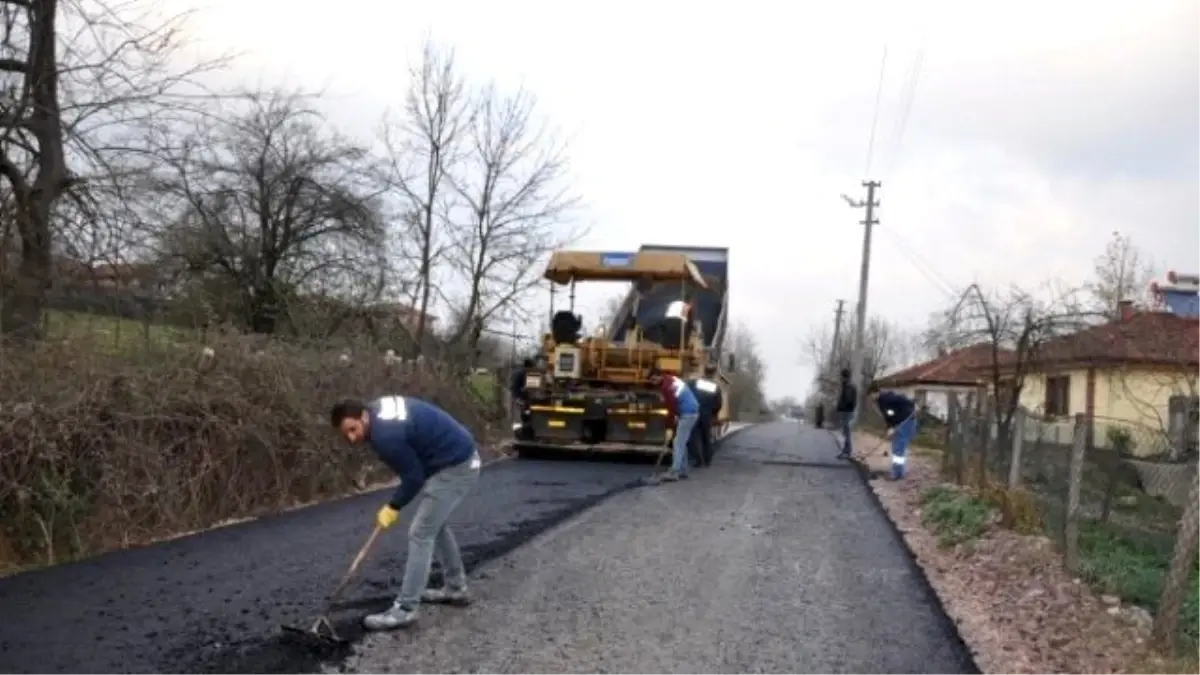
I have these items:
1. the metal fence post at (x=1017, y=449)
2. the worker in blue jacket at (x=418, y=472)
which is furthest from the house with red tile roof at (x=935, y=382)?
the worker in blue jacket at (x=418, y=472)

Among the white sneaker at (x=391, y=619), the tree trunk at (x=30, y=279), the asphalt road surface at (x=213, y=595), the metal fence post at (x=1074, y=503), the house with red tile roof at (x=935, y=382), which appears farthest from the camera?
the house with red tile roof at (x=935, y=382)

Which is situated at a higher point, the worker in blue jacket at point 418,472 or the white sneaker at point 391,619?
the worker in blue jacket at point 418,472

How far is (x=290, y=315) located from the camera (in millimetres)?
22734

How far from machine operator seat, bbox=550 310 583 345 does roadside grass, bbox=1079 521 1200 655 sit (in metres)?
10.9

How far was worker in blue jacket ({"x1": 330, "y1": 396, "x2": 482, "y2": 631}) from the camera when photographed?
7258 mm

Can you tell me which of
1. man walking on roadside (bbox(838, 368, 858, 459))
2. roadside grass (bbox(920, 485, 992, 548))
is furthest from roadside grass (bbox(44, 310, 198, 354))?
man walking on roadside (bbox(838, 368, 858, 459))

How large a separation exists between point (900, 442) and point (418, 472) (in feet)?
43.3

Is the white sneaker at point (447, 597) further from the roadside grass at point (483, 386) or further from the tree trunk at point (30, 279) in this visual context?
the roadside grass at point (483, 386)

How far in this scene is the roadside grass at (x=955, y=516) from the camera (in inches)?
487

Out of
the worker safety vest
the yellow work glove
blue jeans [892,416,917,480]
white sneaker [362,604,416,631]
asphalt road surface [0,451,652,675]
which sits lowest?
asphalt road surface [0,451,652,675]

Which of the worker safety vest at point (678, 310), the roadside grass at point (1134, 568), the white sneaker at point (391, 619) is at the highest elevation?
the worker safety vest at point (678, 310)

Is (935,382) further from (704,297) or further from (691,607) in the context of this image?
(691,607)

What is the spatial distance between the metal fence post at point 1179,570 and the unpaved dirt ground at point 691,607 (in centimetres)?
121

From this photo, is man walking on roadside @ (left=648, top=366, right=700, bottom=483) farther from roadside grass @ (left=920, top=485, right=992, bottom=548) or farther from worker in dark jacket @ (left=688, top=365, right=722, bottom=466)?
roadside grass @ (left=920, top=485, right=992, bottom=548)
